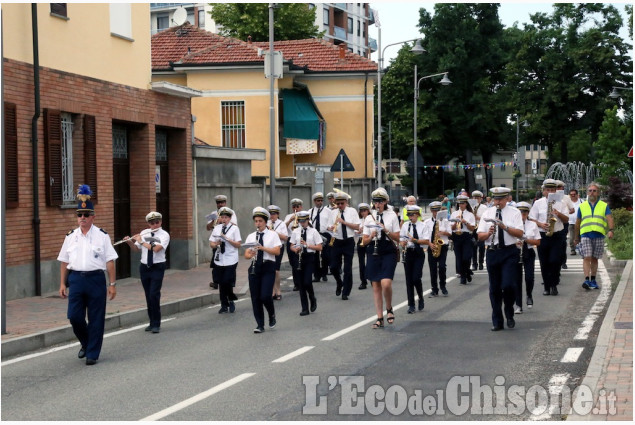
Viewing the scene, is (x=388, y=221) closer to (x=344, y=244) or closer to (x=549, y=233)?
(x=549, y=233)

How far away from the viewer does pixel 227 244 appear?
50.0 feet

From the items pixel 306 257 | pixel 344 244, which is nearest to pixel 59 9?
pixel 344 244

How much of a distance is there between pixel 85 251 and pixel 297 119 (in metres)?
29.8

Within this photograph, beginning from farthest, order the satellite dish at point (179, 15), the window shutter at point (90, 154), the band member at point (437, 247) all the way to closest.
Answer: the satellite dish at point (179, 15), the window shutter at point (90, 154), the band member at point (437, 247)

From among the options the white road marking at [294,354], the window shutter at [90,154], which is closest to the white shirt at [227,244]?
the white road marking at [294,354]

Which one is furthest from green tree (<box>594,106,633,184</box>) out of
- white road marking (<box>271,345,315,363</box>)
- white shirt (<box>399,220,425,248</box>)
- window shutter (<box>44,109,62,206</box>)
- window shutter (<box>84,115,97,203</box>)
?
white road marking (<box>271,345,315,363</box>)

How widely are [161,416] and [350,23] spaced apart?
8080 cm

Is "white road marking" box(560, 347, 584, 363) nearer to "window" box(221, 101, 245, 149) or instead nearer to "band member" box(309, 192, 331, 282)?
"band member" box(309, 192, 331, 282)

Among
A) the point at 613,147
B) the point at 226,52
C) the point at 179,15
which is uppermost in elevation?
the point at 179,15

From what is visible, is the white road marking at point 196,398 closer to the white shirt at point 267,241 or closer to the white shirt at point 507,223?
the white shirt at point 267,241

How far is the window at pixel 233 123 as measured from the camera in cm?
3759

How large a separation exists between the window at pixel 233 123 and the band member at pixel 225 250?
22.6 meters

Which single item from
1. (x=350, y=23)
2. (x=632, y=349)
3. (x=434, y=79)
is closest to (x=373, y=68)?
(x=434, y=79)

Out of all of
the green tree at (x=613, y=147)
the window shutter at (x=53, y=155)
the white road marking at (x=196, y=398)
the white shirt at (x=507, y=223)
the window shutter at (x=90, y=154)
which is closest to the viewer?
the white road marking at (x=196, y=398)
